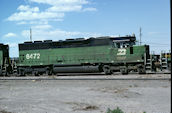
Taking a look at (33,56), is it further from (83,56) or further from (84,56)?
(84,56)

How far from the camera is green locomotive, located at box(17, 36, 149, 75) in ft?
66.7

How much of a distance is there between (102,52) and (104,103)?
13.7 metres

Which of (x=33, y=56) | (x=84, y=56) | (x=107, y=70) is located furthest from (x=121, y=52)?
(x=33, y=56)

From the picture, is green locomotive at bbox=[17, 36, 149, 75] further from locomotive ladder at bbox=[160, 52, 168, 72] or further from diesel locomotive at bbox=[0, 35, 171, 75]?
locomotive ladder at bbox=[160, 52, 168, 72]

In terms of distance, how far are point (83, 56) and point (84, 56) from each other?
106 mm

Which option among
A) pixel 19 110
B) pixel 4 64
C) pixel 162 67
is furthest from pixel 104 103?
pixel 4 64

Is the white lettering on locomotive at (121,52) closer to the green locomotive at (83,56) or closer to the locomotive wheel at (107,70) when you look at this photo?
the green locomotive at (83,56)

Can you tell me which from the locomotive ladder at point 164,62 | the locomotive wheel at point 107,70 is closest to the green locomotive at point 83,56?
the locomotive wheel at point 107,70

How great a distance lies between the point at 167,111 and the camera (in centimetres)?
652

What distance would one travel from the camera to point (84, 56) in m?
21.9

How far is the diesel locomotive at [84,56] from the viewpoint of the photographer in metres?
20.3

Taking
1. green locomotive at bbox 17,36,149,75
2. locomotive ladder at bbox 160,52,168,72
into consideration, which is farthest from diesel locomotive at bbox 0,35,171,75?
locomotive ladder at bbox 160,52,168,72

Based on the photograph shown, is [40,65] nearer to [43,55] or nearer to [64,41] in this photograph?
[43,55]

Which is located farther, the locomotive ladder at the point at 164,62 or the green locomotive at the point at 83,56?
the green locomotive at the point at 83,56
